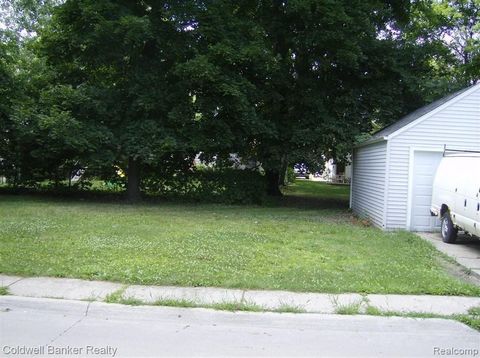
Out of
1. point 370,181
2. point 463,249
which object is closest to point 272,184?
point 370,181

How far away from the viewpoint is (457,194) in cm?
1090

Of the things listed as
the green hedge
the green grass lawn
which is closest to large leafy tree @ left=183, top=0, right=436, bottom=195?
the green hedge

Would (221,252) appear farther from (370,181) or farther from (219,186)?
(219,186)

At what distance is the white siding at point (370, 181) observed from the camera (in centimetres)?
1398

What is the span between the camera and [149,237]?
1059 cm

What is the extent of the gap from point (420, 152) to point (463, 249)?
3.61m

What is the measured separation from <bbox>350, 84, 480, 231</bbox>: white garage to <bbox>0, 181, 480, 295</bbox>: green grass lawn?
3.85 feet

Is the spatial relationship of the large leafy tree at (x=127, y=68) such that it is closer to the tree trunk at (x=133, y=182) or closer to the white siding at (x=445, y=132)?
the tree trunk at (x=133, y=182)

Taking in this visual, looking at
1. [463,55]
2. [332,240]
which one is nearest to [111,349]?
[332,240]

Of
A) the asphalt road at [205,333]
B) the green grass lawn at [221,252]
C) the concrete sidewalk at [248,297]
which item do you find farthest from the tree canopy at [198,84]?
the asphalt road at [205,333]

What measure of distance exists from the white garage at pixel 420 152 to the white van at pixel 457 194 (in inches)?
23.4

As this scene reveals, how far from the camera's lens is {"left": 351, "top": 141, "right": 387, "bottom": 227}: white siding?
1398 centimetres

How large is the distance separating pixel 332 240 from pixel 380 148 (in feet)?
15.2

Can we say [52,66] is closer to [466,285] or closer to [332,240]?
[332,240]
